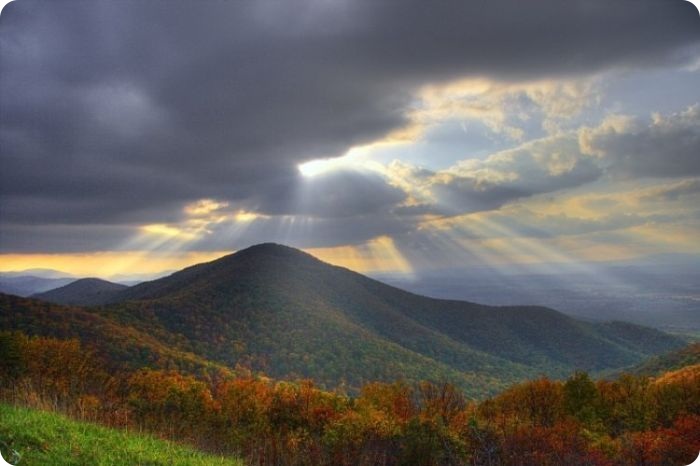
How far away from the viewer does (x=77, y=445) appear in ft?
21.0

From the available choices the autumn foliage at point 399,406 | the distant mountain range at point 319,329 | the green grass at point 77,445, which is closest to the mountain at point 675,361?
the autumn foliage at point 399,406

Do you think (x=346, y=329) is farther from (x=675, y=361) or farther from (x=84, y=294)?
(x=84, y=294)

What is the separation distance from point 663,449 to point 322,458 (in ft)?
53.1

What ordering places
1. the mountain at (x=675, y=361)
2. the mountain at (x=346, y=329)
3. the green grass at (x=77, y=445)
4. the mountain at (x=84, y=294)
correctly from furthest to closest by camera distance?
the mountain at (x=84, y=294) → the mountain at (x=346, y=329) → the mountain at (x=675, y=361) → the green grass at (x=77, y=445)

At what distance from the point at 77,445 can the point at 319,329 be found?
94.2m

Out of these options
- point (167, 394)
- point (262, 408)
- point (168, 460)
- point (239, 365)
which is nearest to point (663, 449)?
point (168, 460)

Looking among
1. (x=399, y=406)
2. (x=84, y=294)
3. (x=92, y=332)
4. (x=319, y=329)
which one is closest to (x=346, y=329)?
(x=319, y=329)

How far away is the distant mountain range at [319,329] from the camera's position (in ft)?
244

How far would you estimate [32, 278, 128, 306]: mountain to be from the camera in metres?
151

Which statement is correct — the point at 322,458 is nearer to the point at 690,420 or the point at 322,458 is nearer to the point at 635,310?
the point at 690,420

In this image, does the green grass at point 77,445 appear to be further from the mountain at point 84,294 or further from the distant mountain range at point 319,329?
the mountain at point 84,294

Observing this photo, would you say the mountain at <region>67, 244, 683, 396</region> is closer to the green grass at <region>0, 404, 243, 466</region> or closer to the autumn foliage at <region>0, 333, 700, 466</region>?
the autumn foliage at <region>0, 333, 700, 466</region>

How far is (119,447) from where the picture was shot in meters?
6.52

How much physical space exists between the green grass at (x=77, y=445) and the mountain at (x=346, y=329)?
71.6 metres
